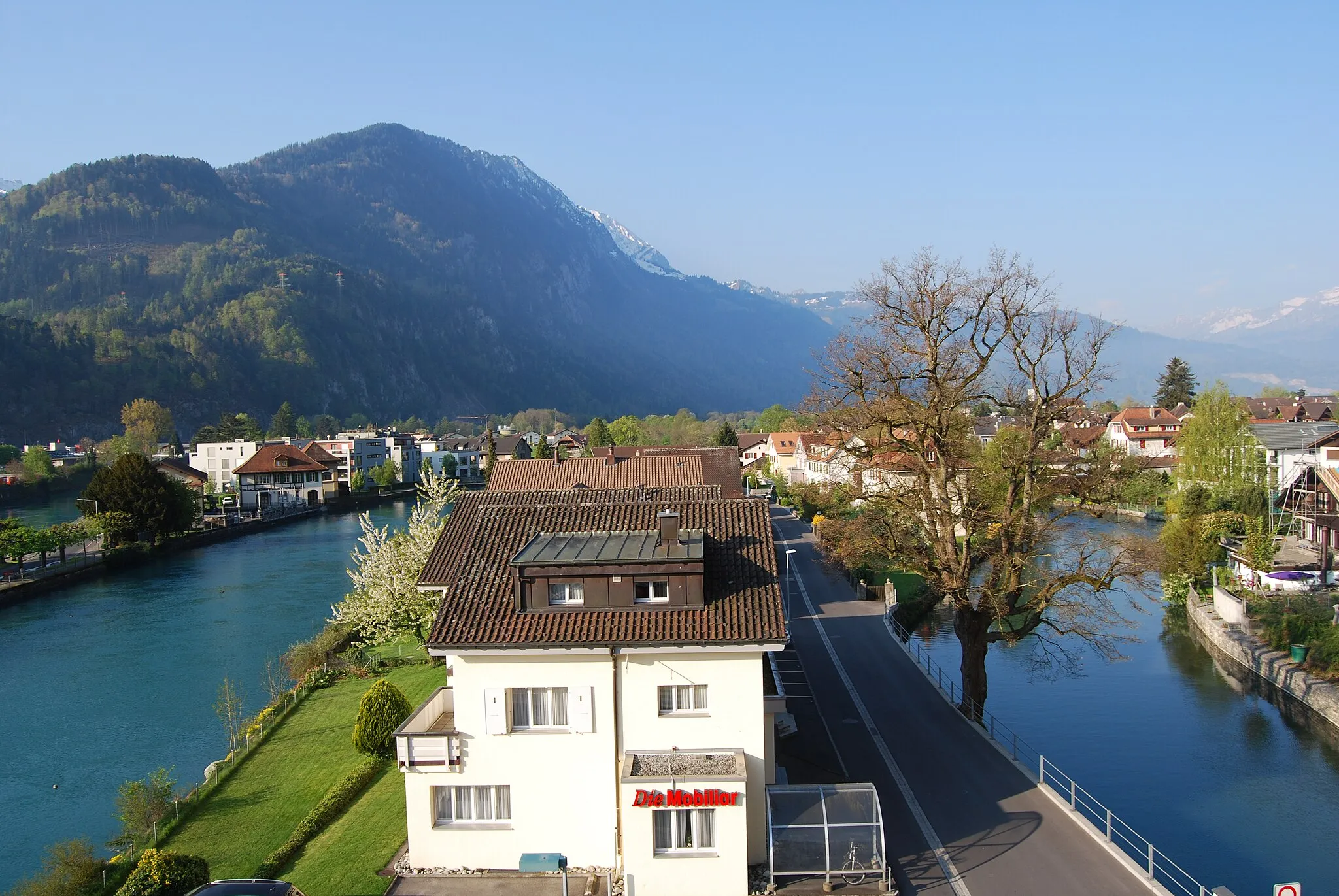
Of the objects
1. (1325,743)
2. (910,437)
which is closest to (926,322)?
(910,437)

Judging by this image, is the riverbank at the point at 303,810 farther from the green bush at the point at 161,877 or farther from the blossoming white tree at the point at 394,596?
the blossoming white tree at the point at 394,596

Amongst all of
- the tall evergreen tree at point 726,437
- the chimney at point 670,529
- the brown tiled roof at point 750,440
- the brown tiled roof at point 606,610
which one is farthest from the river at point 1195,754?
the brown tiled roof at point 750,440

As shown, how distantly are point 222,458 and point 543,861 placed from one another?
11984 cm

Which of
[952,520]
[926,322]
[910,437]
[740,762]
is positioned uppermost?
[926,322]

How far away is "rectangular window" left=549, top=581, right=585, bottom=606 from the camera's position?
16141mm

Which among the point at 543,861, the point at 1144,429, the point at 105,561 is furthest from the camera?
the point at 1144,429

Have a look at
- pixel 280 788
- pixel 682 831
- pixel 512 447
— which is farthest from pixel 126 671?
pixel 512 447

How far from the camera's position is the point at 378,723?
23.7m

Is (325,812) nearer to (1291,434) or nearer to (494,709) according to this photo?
(494,709)

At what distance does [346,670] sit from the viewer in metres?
33.9

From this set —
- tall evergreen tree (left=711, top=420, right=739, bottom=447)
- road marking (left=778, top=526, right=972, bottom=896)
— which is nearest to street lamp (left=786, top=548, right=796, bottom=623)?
road marking (left=778, top=526, right=972, bottom=896)

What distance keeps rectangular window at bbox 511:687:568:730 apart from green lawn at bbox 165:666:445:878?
4013mm

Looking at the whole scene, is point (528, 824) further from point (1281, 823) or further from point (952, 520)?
point (1281, 823)

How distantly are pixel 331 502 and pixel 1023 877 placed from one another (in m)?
105
